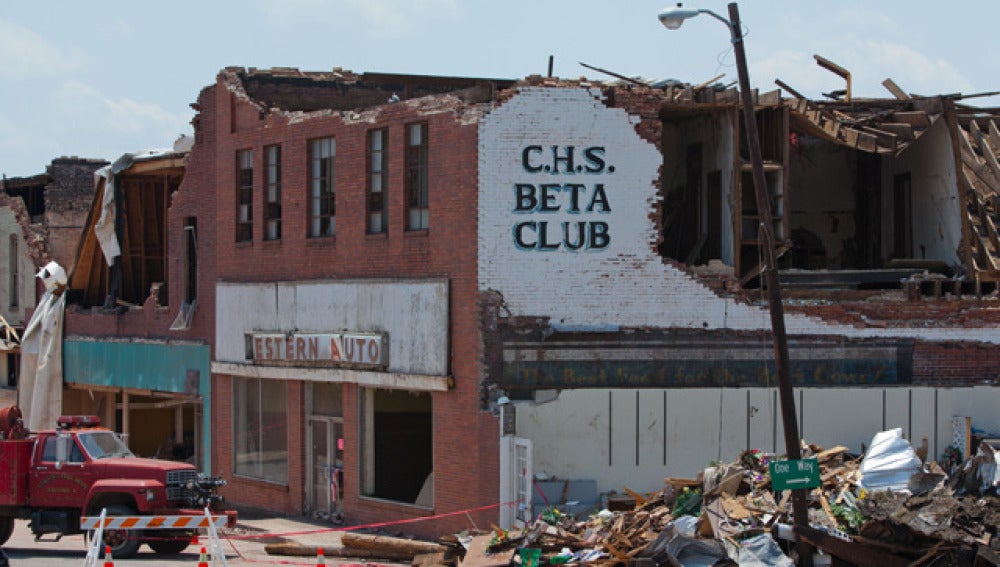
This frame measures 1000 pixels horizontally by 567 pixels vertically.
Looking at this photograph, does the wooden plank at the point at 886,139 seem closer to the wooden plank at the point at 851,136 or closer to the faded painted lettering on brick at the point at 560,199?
the wooden plank at the point at 851,136

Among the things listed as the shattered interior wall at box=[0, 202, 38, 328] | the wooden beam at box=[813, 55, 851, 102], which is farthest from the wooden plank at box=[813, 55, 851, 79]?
the shattered interior wall at box=[0, 202, 38, 328]

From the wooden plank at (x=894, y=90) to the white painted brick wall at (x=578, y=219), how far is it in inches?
330

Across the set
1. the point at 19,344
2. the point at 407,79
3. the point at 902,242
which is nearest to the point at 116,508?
the point at 407,79

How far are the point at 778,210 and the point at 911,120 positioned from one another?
415 cm

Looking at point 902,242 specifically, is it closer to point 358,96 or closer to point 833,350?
point 833,350

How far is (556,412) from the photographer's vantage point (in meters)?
22.6

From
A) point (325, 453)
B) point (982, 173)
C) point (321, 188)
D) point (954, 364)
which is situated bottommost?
point (325, 453)

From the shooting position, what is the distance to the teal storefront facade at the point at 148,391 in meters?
31.2

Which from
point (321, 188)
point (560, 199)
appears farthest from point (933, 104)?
point (321, 188)

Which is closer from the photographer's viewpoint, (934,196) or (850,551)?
(850,551)

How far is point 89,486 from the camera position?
21453 mm

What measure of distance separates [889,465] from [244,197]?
16146 mm

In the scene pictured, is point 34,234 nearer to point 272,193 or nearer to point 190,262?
point 190,262

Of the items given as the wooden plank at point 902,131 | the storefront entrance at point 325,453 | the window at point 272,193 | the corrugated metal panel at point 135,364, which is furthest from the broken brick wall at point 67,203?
the wooden plank at point 902,131
